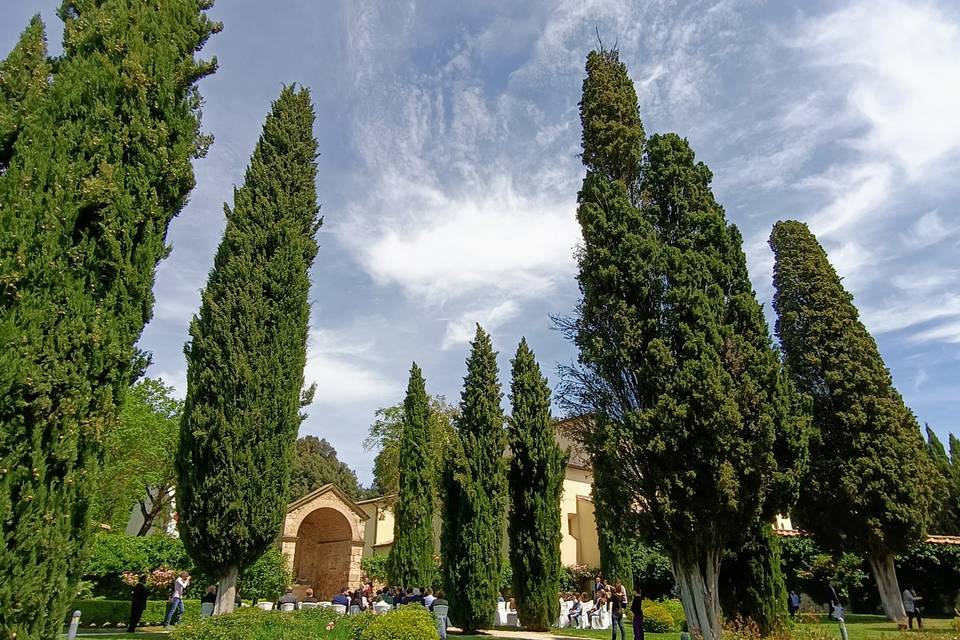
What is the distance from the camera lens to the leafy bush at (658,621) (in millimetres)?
16781

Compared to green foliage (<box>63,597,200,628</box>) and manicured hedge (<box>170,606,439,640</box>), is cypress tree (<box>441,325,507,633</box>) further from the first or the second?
green foliage (<box>63,597,200,628</box>)

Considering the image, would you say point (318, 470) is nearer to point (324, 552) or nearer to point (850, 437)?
point (324, 552)

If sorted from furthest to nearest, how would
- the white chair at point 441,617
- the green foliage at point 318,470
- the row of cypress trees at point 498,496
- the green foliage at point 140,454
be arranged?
the green foliage at point 318,470 → the green foliage at point 140,454 → the row of cypress trees at point 498,496 → the white chair at point 441,617

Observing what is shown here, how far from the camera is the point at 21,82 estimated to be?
21.6 ft

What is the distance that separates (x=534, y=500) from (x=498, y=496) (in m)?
1.10

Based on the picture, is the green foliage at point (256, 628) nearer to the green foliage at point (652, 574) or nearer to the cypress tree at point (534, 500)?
the cypress tree at point (534, 500)

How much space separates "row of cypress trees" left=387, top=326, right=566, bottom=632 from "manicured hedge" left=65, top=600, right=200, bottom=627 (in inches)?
280

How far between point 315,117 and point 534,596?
1467 centimetres

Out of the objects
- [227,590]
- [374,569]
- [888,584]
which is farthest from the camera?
[374,569]

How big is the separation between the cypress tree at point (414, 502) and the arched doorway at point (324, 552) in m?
7.25

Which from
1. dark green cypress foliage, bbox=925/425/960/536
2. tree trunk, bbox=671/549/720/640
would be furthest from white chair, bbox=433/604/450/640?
dark green cypress foliage, bbox=925/425/960/536

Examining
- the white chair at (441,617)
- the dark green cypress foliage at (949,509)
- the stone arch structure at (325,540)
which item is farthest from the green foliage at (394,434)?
the dark green cypress foliage at (949,509)

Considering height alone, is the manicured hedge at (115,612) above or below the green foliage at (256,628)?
below

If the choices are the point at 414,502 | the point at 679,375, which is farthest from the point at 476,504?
the point at 679,375
